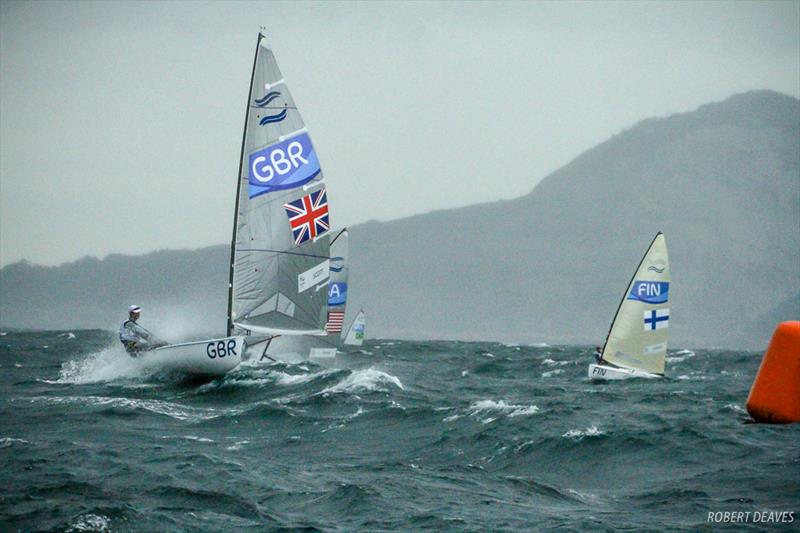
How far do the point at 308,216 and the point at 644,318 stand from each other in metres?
14.2

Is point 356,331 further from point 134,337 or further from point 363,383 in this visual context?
point 134,337

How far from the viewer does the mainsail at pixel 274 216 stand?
28.7 metres

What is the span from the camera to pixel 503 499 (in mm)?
14023

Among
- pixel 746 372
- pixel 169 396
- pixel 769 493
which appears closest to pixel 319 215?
pixel 169 396

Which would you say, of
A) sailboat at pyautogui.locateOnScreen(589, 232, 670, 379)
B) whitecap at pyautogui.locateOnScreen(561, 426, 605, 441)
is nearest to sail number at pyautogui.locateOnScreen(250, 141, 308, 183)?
whitecap at pyautogui.locateOnScreen(561, 426, 605, 441)

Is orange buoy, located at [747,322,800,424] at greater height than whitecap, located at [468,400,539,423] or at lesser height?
greater

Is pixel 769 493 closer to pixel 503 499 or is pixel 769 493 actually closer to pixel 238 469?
pixel 503 499

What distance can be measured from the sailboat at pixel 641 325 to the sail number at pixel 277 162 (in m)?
13.7

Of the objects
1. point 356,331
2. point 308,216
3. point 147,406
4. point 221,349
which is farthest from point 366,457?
point 356,331

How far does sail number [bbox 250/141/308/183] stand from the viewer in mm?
28766

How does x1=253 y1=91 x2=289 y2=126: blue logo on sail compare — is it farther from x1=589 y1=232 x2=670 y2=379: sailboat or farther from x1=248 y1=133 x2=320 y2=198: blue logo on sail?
x1=589 y1=232 x2=670 y2=379: sailboat

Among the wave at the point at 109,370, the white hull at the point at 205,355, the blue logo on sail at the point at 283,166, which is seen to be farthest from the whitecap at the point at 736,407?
the wave at the point at 109,370

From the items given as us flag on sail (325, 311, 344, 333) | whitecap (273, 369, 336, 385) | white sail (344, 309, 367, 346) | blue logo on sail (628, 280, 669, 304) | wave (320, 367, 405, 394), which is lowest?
white sail (344, 309, 367, 346)

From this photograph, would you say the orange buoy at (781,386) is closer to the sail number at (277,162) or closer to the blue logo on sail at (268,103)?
the sail number at (277,162)
